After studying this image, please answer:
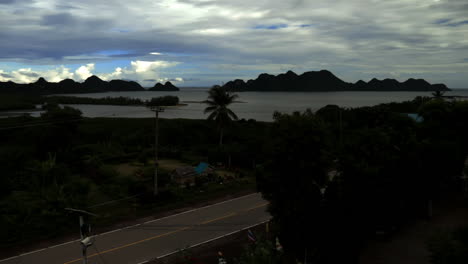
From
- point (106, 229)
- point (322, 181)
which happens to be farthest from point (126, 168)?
point (322, 181)

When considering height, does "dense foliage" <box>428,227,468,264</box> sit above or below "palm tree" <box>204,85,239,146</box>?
below

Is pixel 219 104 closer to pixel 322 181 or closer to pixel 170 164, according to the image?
pixel 170 164

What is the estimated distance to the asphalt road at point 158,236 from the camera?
13.9 m

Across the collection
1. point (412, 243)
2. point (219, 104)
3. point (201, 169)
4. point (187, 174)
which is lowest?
point (412, 243)

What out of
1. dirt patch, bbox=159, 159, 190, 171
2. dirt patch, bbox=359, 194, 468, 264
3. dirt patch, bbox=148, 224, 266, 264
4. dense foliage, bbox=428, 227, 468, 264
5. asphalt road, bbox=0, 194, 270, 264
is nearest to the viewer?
dense foliage, bbox=428, 227, 468, 264

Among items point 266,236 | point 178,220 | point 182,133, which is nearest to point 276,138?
point 266,236

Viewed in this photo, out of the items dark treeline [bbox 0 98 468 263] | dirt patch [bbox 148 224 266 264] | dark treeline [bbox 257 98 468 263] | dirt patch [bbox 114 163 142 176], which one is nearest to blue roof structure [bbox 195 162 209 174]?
dark treeline [bbox 0 98 468 263]

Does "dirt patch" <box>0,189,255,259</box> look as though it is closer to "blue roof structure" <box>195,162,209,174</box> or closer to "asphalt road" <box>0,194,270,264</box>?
"asphalt road" <box>0,194,270,264</box>

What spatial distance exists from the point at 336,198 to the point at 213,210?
964 centimetres

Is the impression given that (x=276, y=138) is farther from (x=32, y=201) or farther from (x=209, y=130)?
(x=209, y=130)

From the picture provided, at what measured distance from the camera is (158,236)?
16.2 meters

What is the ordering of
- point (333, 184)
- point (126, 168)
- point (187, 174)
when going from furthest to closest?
point (126, 168) → point (187, 174) → point (333, 184)

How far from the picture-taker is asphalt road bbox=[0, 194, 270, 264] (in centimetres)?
1395

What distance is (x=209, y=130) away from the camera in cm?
5297
